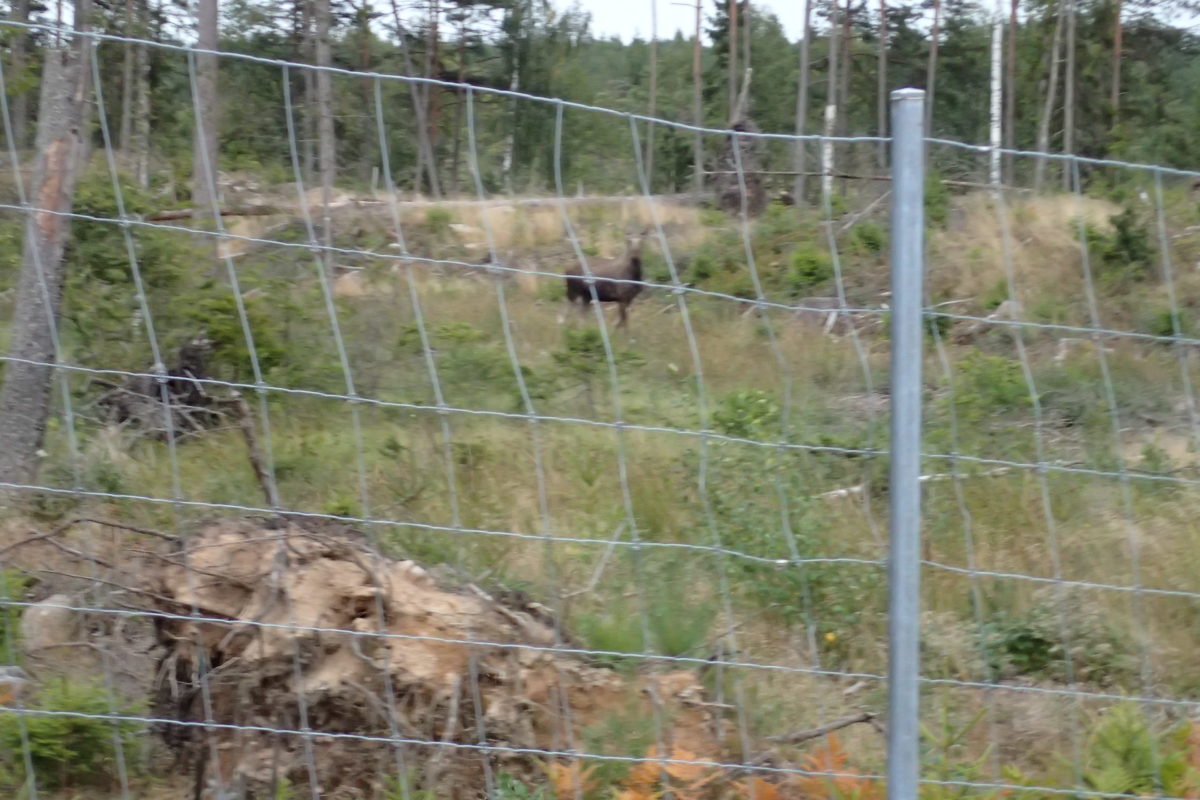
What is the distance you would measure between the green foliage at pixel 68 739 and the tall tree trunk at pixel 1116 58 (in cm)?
2690

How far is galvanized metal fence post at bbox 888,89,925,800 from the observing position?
7.23 feet

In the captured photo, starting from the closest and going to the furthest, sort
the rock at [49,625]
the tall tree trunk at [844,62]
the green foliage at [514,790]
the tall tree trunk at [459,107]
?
the green foliage at [514,790], the rock at [49,625], the tall tree trunk at [459,107], the tall tree trunk at [844,62]

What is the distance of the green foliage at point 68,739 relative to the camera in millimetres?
2932

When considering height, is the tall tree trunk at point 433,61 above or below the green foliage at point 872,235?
above

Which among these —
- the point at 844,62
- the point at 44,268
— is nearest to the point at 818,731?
the point at 44,268

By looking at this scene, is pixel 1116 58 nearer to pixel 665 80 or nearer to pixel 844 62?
pixel 844 62

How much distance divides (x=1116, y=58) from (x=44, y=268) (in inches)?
1044

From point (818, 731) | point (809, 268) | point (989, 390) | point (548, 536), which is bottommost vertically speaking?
point (818, 731)

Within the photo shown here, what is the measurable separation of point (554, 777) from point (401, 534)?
135cm

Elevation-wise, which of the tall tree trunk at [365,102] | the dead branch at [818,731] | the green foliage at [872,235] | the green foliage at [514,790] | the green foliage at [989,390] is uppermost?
the tall tree trunk at [365,102]

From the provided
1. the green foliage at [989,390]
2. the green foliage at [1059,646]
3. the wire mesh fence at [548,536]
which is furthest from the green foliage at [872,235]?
the green foliage at [1059,646]

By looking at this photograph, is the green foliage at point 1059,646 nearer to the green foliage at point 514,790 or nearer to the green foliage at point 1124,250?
the green foliage at point 514,790

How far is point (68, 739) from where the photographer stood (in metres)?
2.96

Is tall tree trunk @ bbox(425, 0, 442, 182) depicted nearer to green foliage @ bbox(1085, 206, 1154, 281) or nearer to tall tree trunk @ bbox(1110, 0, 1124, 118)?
green foliage @ bbox(1085, 206, 1154, 281)
